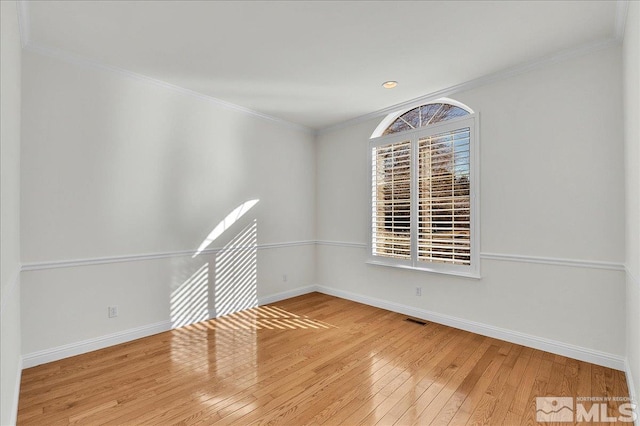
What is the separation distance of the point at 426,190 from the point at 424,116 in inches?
39.7

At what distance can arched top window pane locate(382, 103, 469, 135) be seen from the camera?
3648 mm

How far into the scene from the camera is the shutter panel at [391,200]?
13.1 feet

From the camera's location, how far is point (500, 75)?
3.08 m

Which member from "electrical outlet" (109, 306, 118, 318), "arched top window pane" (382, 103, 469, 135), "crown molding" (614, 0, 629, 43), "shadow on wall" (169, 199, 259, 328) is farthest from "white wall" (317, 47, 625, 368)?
"electrical outlet" (109, 306, 118, 318)

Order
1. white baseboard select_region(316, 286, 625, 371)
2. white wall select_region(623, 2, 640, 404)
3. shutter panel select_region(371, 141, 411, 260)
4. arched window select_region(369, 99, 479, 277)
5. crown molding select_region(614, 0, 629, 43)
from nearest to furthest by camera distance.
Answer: white wall select_region(623, 2, 640, 404), crown molding select_region(614, 0, 629, 43), white baseboard select_region(316, 286, 625, 371), arched window select_region(369, 99, 479, 277), shutter panel select_region(371, 141, 411, 260)

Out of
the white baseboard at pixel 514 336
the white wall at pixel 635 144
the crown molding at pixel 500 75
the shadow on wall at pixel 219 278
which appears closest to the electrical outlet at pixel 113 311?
the shadow on wall at pixel 219 278

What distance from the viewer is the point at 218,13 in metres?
2.20

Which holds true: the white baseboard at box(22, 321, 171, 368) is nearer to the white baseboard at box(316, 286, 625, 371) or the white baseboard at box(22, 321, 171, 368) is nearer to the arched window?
the white baseboard at box(316, 286, 625, 371)

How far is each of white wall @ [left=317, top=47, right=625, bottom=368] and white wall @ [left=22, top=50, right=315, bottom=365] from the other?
284 cm

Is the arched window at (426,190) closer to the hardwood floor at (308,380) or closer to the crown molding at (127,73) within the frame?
the hardwood floor at (308,380)

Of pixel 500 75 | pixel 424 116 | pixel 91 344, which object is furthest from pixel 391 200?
pixel 91 344

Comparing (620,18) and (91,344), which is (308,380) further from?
(620,18)

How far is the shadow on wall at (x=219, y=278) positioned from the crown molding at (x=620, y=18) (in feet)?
13.0

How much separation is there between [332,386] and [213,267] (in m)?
2.18
